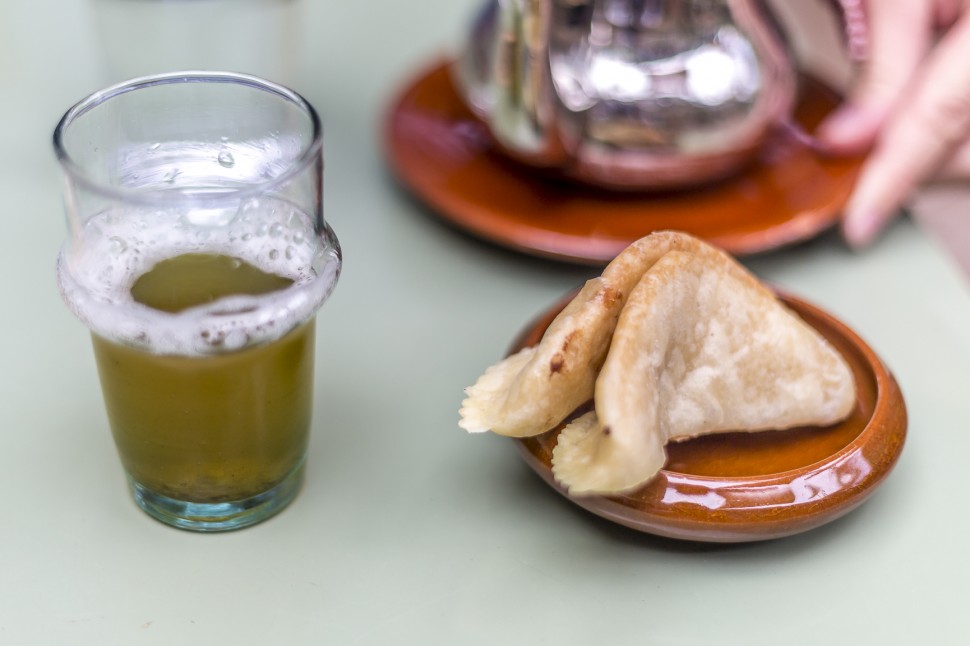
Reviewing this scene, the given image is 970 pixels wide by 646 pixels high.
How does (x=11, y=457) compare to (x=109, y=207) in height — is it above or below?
below

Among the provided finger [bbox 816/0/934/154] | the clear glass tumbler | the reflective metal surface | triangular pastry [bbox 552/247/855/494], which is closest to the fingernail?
finger [bbox 816/0/934/154]

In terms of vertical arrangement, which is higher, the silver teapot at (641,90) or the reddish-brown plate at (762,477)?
the silver teapot at (641,90)

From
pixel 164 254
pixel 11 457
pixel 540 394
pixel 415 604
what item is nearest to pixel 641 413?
pixel 540 394

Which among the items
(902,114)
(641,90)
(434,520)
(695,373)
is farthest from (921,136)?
(434,520)

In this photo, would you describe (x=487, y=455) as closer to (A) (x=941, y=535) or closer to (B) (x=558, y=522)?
(B) (x=558, y=522)

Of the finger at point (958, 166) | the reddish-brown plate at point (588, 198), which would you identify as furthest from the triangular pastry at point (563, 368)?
the finger at point (958, 166)

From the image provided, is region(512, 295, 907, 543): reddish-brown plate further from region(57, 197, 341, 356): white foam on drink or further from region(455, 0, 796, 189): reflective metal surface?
region(455, 0, 796, 189): reflective metal surface

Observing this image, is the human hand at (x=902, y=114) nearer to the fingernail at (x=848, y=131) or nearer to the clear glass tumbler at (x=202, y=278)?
the fingernail at (x=848, y=131)
